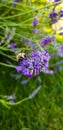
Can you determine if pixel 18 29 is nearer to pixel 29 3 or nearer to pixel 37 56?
pixel 29 3

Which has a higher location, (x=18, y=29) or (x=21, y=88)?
(x=18, y=29)

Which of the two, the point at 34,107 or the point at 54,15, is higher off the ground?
the point at 54,15

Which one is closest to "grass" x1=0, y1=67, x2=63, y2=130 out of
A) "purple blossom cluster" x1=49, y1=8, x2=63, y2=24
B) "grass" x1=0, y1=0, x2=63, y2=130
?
"grass" x1=0, y1=0, x2=63, y2=130

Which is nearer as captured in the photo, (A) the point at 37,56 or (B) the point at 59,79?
(A) the point at 37,56

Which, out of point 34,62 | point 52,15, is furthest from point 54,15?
point 34,62

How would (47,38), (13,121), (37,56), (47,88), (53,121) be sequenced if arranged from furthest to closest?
1. (47,88)
2. (53,121)
3. (13,121)
4. (47,38)
5. (37,56)

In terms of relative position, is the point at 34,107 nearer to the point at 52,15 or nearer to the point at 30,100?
the point at 30,100

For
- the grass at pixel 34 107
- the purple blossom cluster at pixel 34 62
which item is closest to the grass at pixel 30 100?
the grass at pixel 34 107

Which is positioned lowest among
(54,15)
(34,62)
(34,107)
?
(34,107)

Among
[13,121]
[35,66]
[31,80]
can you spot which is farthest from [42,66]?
[31,80]
